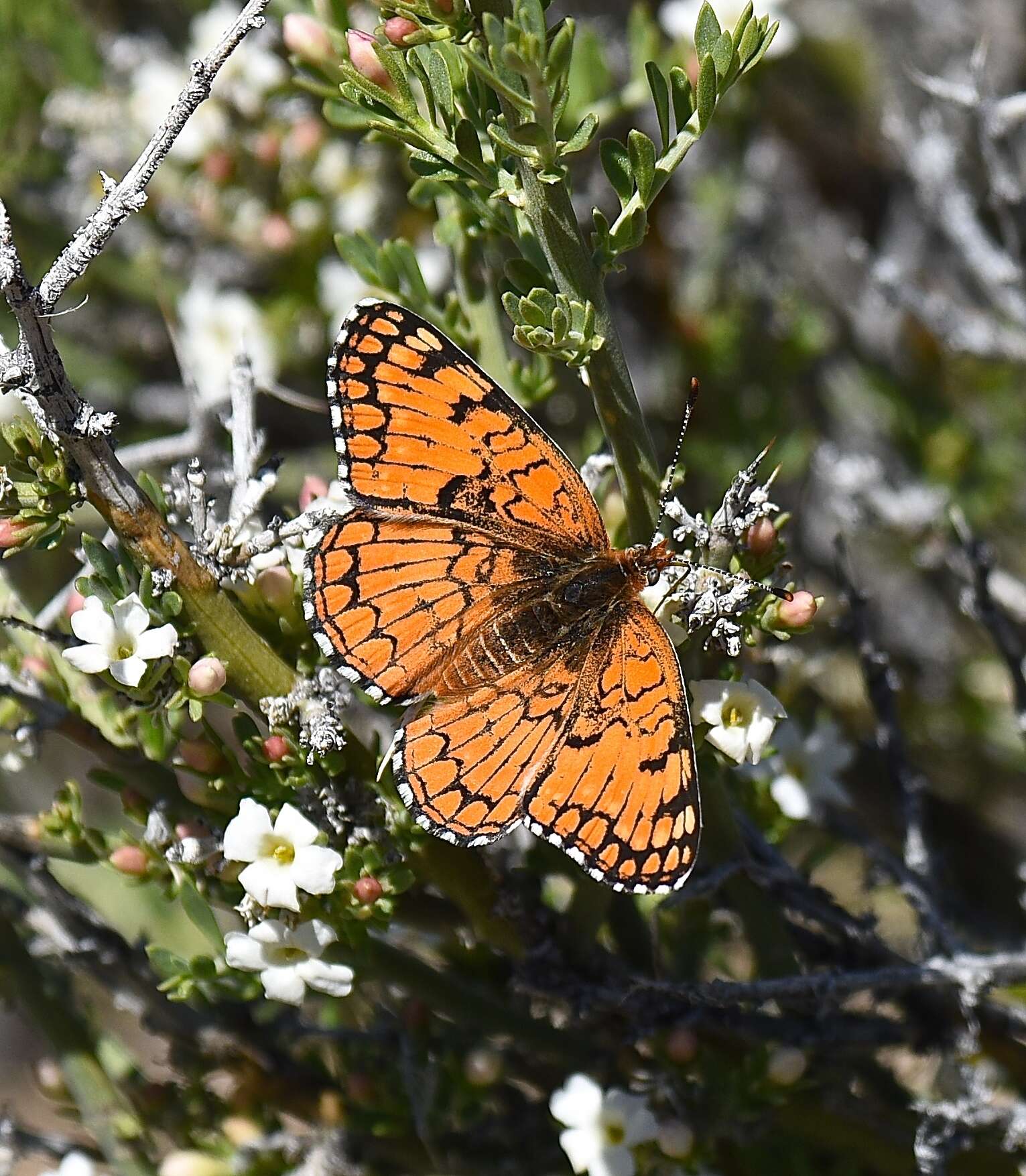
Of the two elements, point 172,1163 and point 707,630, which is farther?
point 172,1163

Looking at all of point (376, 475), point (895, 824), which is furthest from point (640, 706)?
point (895, 824)

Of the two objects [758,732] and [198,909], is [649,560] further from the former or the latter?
[198,909]

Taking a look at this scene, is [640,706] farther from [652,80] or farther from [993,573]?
[993,573]

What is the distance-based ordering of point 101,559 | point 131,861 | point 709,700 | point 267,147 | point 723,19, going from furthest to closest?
1. point 267,147
2. point 723,19
3. point 131,861
4. point 709,700
5. point 101,559

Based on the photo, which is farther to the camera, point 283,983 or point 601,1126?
point 601,1126

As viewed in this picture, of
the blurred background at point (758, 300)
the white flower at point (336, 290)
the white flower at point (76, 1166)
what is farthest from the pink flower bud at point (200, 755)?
the white flower at point (336, 290)

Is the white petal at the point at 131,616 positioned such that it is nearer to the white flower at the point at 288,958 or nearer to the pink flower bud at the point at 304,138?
the white flower at the point at 288,958

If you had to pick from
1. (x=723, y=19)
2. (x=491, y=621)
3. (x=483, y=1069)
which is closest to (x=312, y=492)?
(x=491, y=621)

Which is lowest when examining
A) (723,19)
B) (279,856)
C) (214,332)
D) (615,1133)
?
(615,1133)
